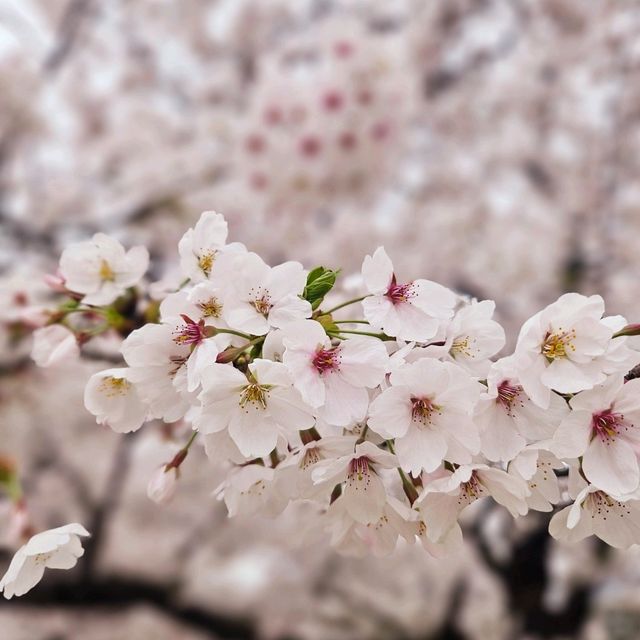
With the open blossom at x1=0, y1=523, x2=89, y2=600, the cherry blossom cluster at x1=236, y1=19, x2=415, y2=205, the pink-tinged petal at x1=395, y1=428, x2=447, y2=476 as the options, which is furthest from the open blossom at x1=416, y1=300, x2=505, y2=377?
the cherry blossom cluster at x1=236, y1=19, x2=415, y2=205

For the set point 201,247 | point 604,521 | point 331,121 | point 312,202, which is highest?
point 201,247

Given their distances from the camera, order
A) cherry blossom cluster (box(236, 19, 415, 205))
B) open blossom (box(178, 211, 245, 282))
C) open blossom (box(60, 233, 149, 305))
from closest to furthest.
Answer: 1. open blossom (box(178, 211, 245, 282))
2. open blossom (box(60, 233, 149, 305))
3. cherry blossom cluster (box(236, 19, 415, 205))

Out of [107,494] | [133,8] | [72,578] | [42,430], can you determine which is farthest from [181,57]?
[72,578]

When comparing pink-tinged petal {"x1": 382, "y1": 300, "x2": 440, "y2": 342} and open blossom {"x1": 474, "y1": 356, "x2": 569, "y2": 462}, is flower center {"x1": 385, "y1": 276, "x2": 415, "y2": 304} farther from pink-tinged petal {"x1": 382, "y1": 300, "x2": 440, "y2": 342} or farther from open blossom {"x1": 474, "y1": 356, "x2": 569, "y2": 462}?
open blossom {"x1": 474, "y1": 356, "x2": 569, "y2": 462}

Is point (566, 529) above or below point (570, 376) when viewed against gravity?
below

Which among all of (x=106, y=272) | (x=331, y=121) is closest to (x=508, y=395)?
(x=106, y=272)

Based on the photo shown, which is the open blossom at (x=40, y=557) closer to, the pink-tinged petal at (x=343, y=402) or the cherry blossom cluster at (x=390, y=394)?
the cherry blossom cluster at (x=390, y=394)

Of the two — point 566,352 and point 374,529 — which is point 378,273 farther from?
point 374,529
